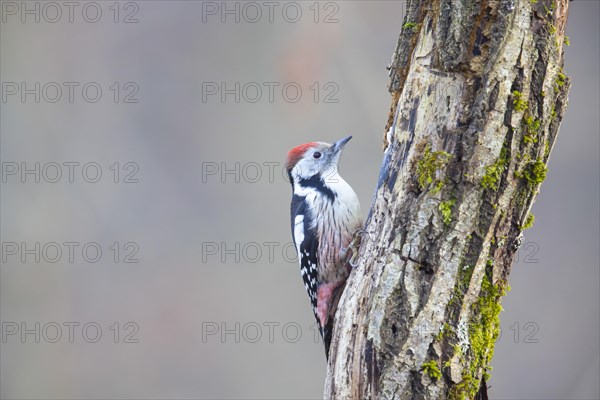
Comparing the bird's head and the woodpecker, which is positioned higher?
the bird's head

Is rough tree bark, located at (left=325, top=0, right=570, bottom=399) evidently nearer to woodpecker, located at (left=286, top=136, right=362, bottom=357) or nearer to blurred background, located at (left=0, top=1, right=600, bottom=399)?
woodpecker, located at (left=286, top=136, right=362, bottom=357)

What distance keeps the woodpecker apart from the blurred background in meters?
1.97

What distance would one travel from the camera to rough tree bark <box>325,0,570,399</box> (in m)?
2.41

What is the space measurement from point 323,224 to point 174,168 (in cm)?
326

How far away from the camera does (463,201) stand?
2457 mm

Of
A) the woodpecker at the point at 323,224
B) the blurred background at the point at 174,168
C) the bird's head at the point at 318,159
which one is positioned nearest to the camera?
the woodpecker at the point at 323,224

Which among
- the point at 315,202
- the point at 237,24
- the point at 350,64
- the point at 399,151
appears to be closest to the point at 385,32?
the point at 350,64

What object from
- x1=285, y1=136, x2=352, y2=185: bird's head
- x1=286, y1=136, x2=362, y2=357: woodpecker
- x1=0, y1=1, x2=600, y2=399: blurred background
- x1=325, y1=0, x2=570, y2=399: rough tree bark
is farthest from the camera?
x1=0, y1=1, x2=600, y2=399: blurred background

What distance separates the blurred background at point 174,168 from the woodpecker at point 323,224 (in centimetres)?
197

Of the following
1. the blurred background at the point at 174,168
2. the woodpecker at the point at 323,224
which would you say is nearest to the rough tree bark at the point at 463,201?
the woodpecker at the point at 323,224

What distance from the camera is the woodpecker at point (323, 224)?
372 centimetres

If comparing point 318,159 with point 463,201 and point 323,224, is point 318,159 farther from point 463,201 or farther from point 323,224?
point 463,201

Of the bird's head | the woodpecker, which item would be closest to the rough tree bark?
the woodpecker

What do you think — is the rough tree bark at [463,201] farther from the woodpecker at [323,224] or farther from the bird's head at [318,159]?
the bird's head at [318,159]
